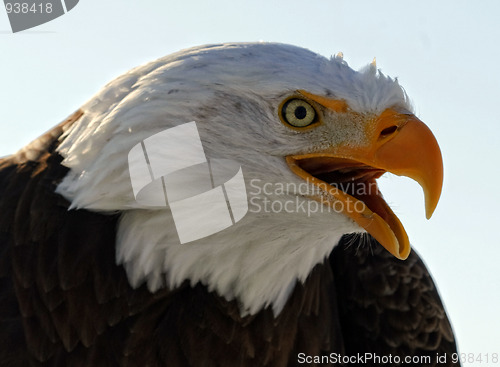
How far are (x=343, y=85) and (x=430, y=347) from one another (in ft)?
7.48

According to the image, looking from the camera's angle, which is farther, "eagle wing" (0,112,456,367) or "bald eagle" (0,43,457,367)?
"eagle wing" (0,112,456,367)

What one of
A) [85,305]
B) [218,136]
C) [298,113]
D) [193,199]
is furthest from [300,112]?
[85,305]

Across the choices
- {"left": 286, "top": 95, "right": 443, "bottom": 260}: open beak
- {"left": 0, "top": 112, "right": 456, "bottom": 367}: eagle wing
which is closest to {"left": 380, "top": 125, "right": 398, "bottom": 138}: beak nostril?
{"left": 286, "top": 95, "right": 443, "bottom": 260}: open beak

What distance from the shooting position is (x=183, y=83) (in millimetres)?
3488

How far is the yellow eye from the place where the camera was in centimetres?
350

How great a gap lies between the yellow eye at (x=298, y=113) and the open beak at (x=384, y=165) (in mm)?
80

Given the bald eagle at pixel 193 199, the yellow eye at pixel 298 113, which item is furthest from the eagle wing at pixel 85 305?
the yellow eye at pixel 298 113

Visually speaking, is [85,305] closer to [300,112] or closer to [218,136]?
[218,136]

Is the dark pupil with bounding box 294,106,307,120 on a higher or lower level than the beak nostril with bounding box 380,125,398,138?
higher

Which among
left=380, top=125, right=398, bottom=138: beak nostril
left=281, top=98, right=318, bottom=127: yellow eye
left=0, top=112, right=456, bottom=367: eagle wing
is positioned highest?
left=281, top=98, right=318, bottom=127: yellow eye

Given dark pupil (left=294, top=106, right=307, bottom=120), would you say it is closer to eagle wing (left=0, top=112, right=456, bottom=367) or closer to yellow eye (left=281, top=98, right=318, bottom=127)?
yellow eye (left=281, top=98, right=318, bottom=127)

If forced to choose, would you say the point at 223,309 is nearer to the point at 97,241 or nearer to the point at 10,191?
the point at 97,241

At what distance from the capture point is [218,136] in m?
3.51

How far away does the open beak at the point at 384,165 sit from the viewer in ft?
11.4
